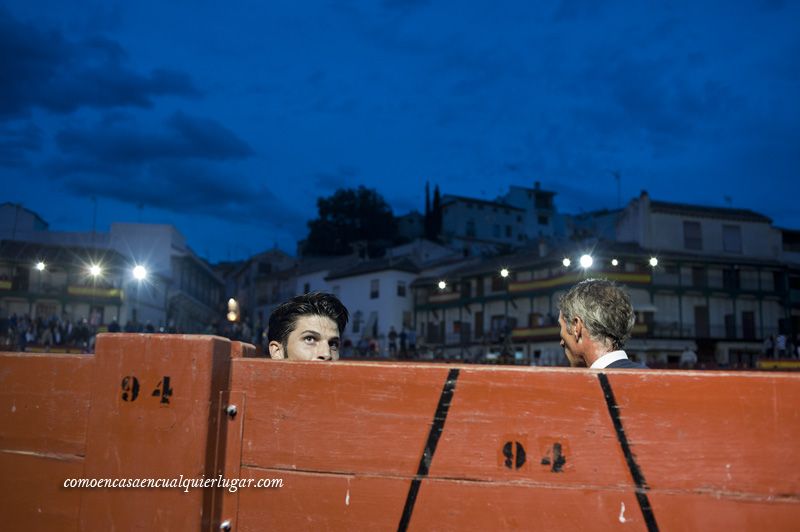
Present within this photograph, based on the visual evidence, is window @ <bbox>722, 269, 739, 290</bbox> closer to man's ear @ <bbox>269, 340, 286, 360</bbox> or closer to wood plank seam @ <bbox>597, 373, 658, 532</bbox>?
man's ear @ <bbox>269, 340, 286, 360</bbox>

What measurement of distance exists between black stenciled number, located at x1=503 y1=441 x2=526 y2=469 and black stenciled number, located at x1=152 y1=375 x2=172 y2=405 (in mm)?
1303

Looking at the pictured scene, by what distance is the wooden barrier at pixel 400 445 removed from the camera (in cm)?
212

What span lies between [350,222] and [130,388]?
6157 cm

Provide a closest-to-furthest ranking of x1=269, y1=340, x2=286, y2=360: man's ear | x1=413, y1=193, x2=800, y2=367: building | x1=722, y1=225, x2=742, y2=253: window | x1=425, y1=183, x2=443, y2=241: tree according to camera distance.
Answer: x1=269, y1=340, x2=286, y2=360: man's ear, x1=413, y1=193, x2=800, y2=367: building, x1=722, y1=225, x2=742, y2=253: window, x1=425, y1=183, x2=443, y2=241: tree

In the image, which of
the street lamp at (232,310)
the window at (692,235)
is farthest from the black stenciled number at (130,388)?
the window at (692,235)

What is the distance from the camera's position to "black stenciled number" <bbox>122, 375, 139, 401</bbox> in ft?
8.18

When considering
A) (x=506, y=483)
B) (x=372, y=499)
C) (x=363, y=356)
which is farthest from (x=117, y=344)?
(x=363, y=356)

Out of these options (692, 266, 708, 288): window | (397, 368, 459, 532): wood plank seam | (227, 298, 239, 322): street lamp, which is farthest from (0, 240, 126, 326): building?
(397, 368, 459, 532): wood plank seam

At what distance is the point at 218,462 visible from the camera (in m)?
2.43

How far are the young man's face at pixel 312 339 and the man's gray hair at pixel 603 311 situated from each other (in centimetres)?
148

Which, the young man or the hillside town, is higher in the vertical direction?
the hillside town

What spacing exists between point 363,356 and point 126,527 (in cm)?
3041

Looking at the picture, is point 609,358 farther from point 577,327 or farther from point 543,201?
point 543,201

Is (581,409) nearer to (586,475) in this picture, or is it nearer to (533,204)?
(586,475)
